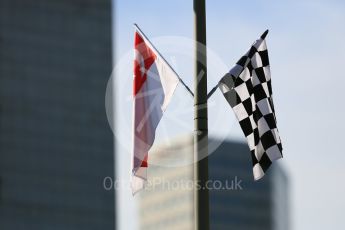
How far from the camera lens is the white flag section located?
57.1 ft

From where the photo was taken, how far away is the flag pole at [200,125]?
1507 centimetres

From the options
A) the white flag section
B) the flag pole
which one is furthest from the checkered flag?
the flag pole

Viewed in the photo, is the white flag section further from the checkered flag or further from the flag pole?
the flag pole

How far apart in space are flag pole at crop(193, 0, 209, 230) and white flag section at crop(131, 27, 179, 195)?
5.22 ft

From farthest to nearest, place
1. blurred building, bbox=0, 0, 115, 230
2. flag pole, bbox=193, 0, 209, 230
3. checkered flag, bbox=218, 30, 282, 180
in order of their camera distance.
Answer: blurred building, bbox=0, 0, 115, 230
checkered flag, bbox=218, 30, 282, 180
flag pole, bbox=193, 0, 209, 230

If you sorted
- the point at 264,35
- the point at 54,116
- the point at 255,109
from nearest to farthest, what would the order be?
the point at 255,109
the point at 264,35
the point at 54,116

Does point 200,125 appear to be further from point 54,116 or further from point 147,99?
point 54,116

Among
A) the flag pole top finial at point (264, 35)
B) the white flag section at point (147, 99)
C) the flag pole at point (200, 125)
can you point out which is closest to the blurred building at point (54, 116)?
the white flag section at point (147, 99)

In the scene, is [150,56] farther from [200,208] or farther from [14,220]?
[14,220]

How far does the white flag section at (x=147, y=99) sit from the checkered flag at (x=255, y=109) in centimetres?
96

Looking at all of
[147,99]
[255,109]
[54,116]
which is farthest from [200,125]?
[54,116]

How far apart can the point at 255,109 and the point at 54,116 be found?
156 meters

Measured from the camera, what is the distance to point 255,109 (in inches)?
672

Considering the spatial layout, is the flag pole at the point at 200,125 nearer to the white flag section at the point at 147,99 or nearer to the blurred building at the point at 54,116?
the white flag section at the point at 147,99
